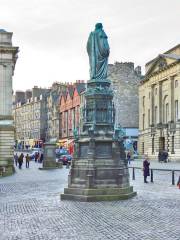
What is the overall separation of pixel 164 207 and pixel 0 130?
3095 cm

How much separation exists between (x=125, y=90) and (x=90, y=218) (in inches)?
3220

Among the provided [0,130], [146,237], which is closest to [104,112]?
[146,237]

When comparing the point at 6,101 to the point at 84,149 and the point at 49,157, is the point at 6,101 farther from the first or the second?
the point at 84,149

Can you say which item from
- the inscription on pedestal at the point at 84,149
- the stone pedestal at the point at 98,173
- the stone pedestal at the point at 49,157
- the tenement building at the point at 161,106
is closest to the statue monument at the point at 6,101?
the stone pedestal at the point at 49,157

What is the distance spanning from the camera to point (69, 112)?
4577 inches

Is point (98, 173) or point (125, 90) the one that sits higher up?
point (125, 90)

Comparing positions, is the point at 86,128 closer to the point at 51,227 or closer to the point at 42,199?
the point at 42,199

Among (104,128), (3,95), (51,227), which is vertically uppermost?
(3,95)

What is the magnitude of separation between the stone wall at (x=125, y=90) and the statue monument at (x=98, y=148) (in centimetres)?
7209

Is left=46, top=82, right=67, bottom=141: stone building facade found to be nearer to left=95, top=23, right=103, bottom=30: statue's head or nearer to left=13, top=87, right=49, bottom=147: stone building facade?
left=13, top=87, right=49, bottom=147: stone building facade

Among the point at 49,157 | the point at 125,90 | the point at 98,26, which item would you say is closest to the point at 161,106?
the point at 125,90

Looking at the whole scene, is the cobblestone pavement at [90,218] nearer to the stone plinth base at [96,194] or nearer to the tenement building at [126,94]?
the stone plinth base at [96,194]

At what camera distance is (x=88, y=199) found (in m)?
18.1

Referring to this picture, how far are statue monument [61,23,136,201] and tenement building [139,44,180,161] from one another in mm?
50437
